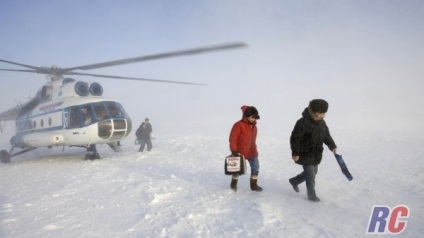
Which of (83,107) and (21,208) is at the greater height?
(83,107)

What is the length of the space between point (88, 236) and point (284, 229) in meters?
2.65

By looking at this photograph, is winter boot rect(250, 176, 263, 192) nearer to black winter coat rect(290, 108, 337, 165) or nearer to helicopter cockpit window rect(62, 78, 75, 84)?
black winter coat rect(290, 108, 337, 165)

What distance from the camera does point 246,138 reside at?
543cm

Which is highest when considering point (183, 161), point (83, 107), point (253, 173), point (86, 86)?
point (86, 86)

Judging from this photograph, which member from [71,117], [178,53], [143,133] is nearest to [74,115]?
[71,117]

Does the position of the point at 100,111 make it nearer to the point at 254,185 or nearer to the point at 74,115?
the point at 74,115

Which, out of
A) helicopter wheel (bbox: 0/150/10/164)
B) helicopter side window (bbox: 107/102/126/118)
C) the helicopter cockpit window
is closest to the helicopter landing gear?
helicopter side window (bbox: 107/102/126/118)

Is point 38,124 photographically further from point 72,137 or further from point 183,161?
point 183,161

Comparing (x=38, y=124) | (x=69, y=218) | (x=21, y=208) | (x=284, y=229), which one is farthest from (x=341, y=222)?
(x=38, y=124)

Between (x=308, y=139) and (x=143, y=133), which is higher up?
(x=308, y=139)

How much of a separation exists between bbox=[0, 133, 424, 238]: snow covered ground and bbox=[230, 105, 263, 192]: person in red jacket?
1.49 ft

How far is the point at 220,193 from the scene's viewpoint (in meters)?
5.48

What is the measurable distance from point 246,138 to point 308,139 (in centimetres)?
115

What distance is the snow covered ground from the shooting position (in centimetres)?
388
